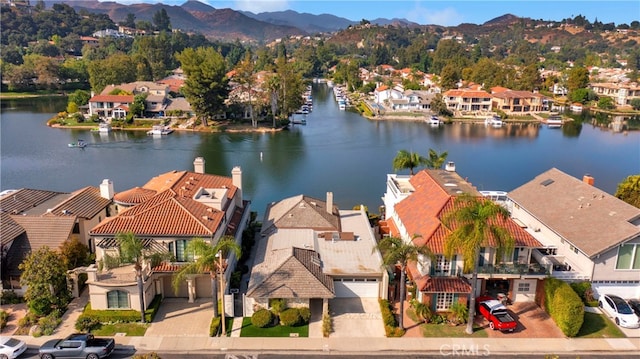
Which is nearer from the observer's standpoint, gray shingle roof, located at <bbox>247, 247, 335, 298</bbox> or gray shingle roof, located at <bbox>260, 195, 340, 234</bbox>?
gray shingle roof, located at <bbox>247, 247, 335, 298</bbox>

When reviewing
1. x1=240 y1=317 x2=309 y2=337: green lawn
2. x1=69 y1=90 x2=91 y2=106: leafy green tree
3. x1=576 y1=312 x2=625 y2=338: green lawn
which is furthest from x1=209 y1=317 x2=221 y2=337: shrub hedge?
x1=69 y1=90 x2=91 y2=106: leafy green tree

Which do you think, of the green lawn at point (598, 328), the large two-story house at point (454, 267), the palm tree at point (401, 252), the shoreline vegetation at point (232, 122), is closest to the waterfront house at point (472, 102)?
the shoreline vegetation at point (232, 122)

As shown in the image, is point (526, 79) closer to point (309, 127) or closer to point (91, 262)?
point (309, 127)

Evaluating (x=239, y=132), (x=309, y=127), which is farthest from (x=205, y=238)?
(x=309, y=127)

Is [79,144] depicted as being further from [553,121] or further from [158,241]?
[553,121]

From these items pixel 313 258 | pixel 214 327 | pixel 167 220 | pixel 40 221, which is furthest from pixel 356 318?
pixel 40 221

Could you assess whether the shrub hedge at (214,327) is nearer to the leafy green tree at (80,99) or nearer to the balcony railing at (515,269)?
the balcony railing at (515,269)

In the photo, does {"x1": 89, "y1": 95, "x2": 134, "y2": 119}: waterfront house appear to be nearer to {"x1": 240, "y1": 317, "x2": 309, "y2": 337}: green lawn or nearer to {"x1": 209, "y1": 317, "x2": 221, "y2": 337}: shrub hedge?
{"x1": 209, "y1": 317, "x2": 221, "y2": 337}: shrub hedge
